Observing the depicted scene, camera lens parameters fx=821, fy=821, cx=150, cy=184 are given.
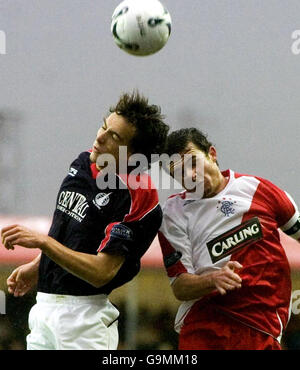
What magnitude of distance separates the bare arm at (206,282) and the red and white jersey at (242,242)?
0.07m

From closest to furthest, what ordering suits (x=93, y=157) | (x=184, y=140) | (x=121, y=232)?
(x=121, y=232)
(x=93, y=157)
(x=184, y=140)

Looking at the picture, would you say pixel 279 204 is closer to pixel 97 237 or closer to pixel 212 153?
pixel 212 153

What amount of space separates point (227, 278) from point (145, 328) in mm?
4702

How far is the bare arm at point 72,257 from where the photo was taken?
3.94 m

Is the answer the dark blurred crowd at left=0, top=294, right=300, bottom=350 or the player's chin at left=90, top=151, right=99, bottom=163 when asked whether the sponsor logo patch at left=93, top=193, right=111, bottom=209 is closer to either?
the player's chin at left=90, top=151, right=99, bottom=163

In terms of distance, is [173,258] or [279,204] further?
[279,204]

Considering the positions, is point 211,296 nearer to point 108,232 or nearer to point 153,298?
point 108,232

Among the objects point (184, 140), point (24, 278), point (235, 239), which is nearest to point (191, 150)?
point (184, 140)

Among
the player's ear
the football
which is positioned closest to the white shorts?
the player's ear

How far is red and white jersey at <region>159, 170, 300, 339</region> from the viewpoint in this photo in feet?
14.9

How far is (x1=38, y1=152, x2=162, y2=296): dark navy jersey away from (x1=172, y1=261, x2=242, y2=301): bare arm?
28cm

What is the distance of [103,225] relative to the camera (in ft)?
14.5
